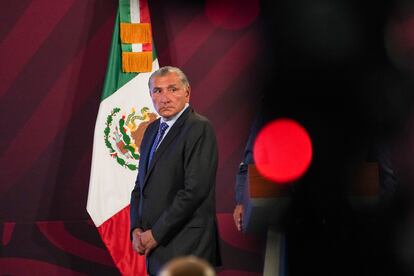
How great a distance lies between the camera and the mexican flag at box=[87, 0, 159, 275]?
409cm

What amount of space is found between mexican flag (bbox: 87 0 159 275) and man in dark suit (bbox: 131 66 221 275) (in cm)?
147

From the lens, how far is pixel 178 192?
2.51m

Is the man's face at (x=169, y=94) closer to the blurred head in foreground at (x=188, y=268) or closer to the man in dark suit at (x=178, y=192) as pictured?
the man in dark suit at (x=178, y=192)

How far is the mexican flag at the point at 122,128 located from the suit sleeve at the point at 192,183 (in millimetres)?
1625

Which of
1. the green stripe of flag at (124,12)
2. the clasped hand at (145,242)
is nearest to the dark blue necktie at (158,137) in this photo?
the clasped hand at (145,242)

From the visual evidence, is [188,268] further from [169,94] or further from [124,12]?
[124,12]

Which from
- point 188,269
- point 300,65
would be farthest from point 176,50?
point 188,269

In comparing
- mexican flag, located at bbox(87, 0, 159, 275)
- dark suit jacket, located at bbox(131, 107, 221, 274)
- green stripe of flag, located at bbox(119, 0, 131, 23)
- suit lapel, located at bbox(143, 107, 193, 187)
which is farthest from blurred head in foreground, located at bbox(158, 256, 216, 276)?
green stripe of flag, located at bbox(119, 0, 131, 23)

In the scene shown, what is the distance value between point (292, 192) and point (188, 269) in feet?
2.43

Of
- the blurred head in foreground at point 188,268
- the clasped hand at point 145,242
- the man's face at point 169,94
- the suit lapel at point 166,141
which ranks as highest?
the man's face at point 169,94

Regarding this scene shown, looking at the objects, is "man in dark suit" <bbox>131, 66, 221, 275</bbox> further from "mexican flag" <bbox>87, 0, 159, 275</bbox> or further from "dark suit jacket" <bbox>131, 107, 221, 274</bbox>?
"mexican flag" <bbox>87, 0, 159, 275</bbox>

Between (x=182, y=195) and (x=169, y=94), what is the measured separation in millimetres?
443

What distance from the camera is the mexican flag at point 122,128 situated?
4.09 meters

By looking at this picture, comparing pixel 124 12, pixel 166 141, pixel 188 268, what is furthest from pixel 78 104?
pixel 188 268
